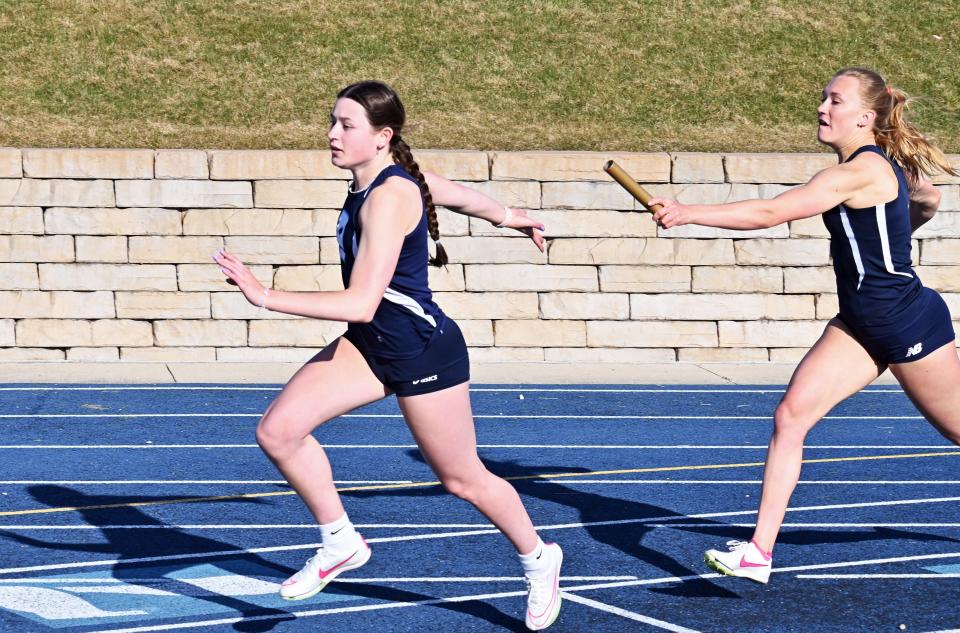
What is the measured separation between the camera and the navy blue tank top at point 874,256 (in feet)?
15.5

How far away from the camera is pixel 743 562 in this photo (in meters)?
4.76

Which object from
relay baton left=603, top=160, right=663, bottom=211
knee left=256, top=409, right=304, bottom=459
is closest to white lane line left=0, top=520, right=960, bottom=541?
knee left=256, top=409, right=304, bottom=459

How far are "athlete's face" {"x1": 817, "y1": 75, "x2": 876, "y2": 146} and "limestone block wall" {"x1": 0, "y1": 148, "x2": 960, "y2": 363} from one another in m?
6.82

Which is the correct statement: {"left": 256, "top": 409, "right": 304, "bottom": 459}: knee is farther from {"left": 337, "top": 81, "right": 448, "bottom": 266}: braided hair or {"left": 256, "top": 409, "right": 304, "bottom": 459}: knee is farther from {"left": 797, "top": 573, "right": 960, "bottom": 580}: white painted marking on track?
{"left": 797, "top": 573, "right": 960, "bottom": 580}: white painted marking on track

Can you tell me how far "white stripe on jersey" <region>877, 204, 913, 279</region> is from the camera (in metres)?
4.69

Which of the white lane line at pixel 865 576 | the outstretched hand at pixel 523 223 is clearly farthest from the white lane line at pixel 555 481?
the outstretched hand at pixel 523 223

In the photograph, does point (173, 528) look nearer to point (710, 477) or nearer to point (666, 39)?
point (710, 477)

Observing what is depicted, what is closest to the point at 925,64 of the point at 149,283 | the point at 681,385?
the point at 681,385

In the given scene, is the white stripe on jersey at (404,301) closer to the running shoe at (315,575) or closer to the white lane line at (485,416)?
the running shoe at (315,575)

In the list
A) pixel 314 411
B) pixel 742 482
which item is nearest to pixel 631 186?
pixel 314 411

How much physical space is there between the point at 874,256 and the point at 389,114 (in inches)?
72.3

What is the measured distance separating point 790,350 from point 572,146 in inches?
118

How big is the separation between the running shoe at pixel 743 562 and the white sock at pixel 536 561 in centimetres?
67

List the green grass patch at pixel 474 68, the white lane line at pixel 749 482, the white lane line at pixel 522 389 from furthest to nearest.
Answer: the green grass patch at pixel 474 68 < the white lane line at pixel 522 389 < the white lane line at pixel 749 482
